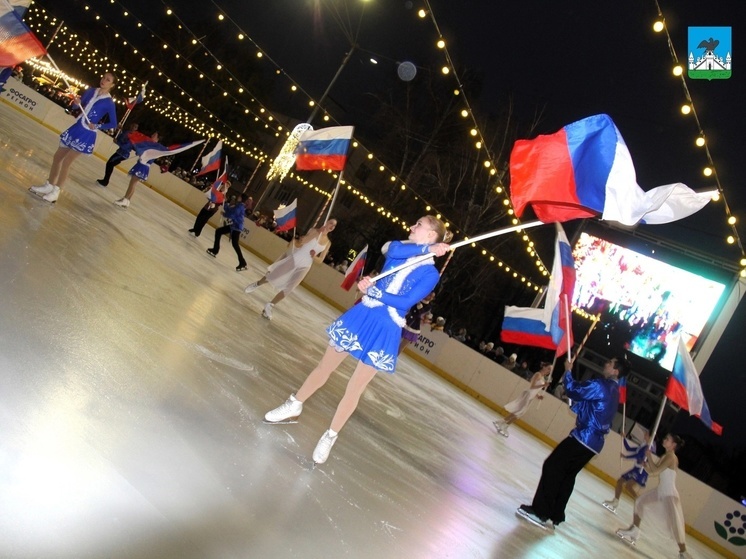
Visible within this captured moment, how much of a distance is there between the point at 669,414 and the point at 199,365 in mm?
16404

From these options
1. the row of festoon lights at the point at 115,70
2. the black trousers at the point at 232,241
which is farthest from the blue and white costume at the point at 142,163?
the row of festoon lights at the point at 115,70

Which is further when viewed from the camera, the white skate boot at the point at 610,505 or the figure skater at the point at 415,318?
the figure skater at the point at 415,318

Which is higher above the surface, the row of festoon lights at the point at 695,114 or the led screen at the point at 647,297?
the row of festoon lights at the point at 695,114

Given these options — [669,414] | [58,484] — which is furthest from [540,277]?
[58,484]

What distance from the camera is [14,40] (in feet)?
22.6

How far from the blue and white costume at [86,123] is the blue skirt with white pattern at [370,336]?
5194 mm

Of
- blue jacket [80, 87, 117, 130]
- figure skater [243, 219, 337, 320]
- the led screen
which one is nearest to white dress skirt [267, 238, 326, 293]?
figure skater [243, 219, 337, 320]

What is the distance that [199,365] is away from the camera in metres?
4.20

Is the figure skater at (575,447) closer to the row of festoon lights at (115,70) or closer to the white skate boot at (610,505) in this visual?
the white skate boot at (610,505)

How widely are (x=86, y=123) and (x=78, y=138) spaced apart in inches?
11.6

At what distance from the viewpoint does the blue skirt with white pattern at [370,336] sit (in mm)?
3539

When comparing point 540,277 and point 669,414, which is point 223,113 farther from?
point 669,414

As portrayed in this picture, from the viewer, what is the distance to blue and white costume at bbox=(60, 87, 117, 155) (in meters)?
7.19

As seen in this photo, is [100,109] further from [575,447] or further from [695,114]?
[695,114]
